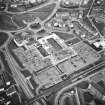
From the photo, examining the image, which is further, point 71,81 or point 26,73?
point 26,73

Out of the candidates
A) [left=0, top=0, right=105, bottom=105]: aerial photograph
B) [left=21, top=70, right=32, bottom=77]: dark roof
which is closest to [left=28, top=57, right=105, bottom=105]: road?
[left=0, top=0, right=105, bottom=105]: aerial photograph

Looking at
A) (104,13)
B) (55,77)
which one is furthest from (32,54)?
(104,13)

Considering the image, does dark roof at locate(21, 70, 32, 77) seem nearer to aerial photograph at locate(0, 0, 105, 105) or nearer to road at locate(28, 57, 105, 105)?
aerial photograph at locate(0, 0, 105, 105)

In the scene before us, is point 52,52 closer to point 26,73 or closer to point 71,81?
point 26,73

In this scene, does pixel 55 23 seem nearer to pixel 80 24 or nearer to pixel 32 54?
pixel 80 24

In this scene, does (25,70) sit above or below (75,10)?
below

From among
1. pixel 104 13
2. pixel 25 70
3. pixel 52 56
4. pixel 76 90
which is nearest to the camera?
pixel 76 90

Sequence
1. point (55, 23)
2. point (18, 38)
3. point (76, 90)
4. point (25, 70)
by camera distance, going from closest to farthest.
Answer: point (76, 90)
point (25, 70)
point (18, 38)
point (55, 23)

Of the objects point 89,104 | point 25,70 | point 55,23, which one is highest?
point 55,23

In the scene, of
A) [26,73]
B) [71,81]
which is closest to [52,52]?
[26,73]
